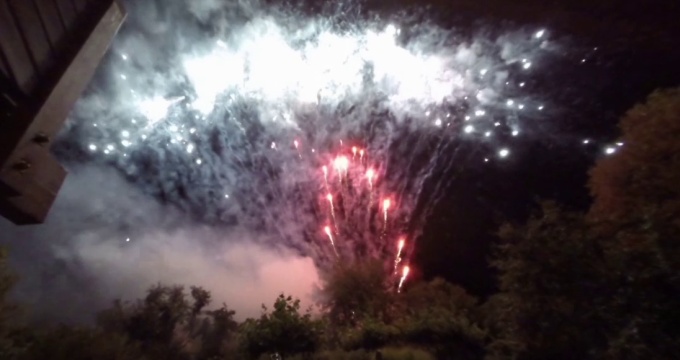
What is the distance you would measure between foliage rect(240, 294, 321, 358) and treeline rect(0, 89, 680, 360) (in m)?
0.04

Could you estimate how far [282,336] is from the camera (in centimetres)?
2192

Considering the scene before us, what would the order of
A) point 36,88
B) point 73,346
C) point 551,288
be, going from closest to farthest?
point 36,88 < point 551,288 < point 73,346

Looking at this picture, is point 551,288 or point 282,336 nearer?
point 551,288

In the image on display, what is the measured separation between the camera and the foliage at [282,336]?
21.8 m

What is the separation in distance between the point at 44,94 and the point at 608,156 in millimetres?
16567

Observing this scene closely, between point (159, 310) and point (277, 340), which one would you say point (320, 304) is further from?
point (277, 340)

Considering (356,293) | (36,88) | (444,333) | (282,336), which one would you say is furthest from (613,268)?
(356,293)

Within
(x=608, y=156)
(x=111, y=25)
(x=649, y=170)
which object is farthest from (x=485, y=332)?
(x=111, y=25)

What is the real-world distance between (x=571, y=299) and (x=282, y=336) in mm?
13196

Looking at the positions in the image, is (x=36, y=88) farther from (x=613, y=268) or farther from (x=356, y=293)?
(x=356, y=293)

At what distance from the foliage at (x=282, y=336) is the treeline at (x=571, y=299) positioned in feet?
0.13

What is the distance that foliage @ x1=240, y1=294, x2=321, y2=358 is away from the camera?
21.8 metres

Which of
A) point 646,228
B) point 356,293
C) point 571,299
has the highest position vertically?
point 356,293

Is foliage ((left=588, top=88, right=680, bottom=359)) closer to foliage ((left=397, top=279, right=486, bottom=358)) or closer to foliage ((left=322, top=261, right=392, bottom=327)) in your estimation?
foliage ((left=397, top=279, right=486, bottom=358))
